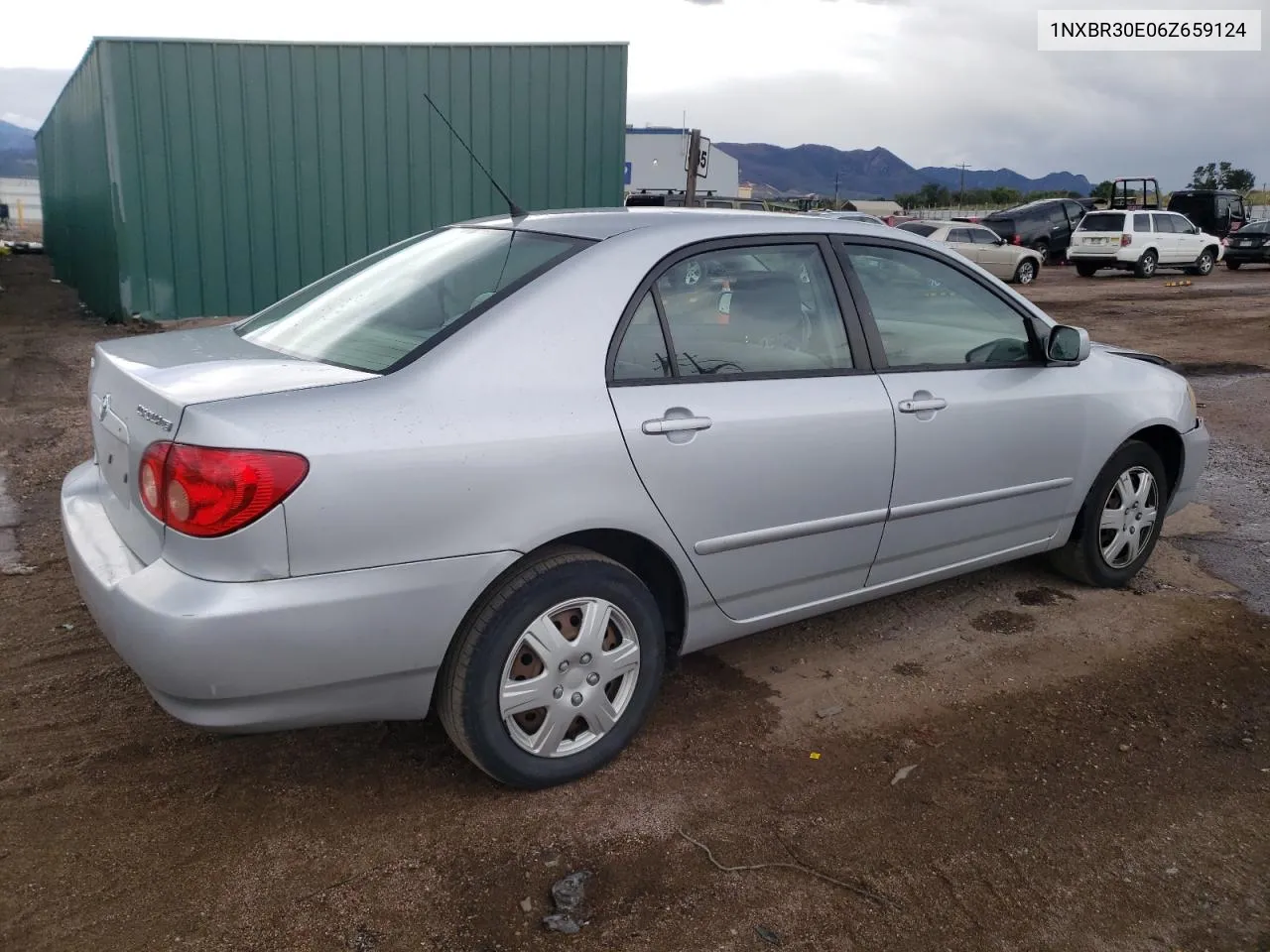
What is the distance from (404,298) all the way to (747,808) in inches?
71.4

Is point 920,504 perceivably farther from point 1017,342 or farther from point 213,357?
point 213,357

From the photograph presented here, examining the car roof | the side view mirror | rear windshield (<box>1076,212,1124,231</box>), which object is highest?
rear windshield (<box>1076,212,1124,231</box>)

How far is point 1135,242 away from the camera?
23.2 metres

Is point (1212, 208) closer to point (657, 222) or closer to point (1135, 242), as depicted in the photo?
point (1135, 242)

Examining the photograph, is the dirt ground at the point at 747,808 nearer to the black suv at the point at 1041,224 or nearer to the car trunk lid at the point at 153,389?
the car trunk lid at the point at 153,389

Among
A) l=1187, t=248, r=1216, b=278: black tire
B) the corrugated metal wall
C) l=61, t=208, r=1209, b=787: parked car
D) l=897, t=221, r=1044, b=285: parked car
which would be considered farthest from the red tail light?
l=1187, t=248, r=1216, b=278: black tire

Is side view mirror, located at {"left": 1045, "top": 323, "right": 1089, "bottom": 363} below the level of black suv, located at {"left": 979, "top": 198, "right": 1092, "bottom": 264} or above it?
below

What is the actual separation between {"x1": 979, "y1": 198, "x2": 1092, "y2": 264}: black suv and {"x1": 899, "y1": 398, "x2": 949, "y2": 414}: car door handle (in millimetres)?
24266

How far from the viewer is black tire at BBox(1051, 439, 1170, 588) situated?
443 centimetres

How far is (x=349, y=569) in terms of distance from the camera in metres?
2.49

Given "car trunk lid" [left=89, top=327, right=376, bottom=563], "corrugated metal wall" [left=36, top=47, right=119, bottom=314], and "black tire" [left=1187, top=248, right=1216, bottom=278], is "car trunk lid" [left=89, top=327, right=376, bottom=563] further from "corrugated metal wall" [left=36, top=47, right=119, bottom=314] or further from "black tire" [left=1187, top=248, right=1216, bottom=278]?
"black tire" [left=1187, top=248, right=1216, bottom=278]

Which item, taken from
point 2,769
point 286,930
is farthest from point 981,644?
point 2,769

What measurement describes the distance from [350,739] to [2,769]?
0.95 metres

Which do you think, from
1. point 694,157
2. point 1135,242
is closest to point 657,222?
point 694,157
